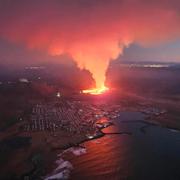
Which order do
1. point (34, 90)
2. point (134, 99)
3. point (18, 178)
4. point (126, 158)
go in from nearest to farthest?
point (18, 178) → point (126, 158) → point (134, 99) → point (34, 90)

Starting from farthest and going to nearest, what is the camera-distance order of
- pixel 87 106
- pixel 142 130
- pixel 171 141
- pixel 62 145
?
pixel 87 106, pixel 142 130, pixel 171 141, pixel 62 145

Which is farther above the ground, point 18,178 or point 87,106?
point 87,106

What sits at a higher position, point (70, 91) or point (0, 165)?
point (70, 91)

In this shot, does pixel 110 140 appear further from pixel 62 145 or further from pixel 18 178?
pixel 18 178

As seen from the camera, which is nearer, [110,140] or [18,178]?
[18,178]

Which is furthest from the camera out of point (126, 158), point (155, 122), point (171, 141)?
point (155, 122)

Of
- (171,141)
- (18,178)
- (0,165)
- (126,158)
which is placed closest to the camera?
(18,178)

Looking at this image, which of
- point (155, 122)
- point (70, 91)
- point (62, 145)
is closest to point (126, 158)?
point (62, 145)

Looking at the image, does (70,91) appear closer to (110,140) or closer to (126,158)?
(110,140)

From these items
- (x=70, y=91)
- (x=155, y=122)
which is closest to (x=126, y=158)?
(x=155, y=122)
